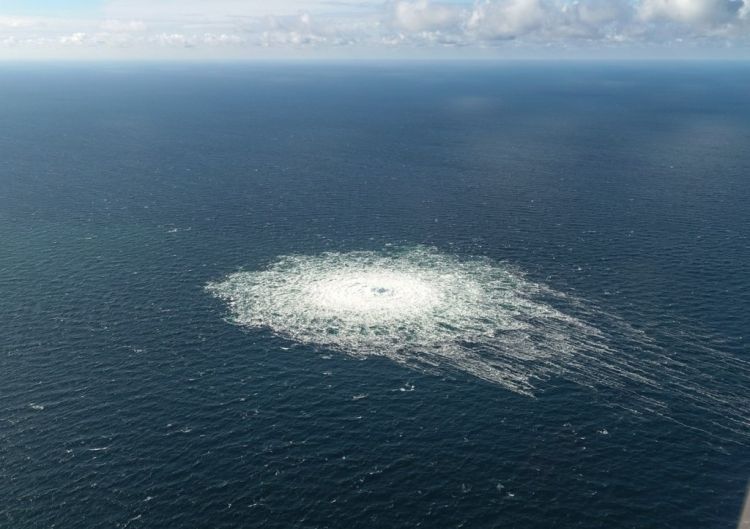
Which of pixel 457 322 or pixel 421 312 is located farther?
pixel 421 312

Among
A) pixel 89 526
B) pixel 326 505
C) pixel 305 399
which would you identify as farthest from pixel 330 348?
pixel 89 526

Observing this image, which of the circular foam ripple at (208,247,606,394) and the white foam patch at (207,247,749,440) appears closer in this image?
the white foam patch at (207,247,749,440)

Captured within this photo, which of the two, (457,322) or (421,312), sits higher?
(421,312)

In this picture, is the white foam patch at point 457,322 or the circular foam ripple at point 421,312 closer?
the white foam patch at point 457,322

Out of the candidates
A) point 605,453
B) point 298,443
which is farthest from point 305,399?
point 605,453

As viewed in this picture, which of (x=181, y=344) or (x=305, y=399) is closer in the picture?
(x=305, y=399)

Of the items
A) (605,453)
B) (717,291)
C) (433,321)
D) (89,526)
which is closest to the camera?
(89,526)

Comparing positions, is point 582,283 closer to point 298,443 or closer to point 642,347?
point 642,347

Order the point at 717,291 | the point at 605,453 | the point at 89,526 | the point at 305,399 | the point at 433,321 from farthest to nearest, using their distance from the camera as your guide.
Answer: the point at 717,291 → the point at 433,321 → the point at 305,399 → the point at 605,453 → the point at 89,526
